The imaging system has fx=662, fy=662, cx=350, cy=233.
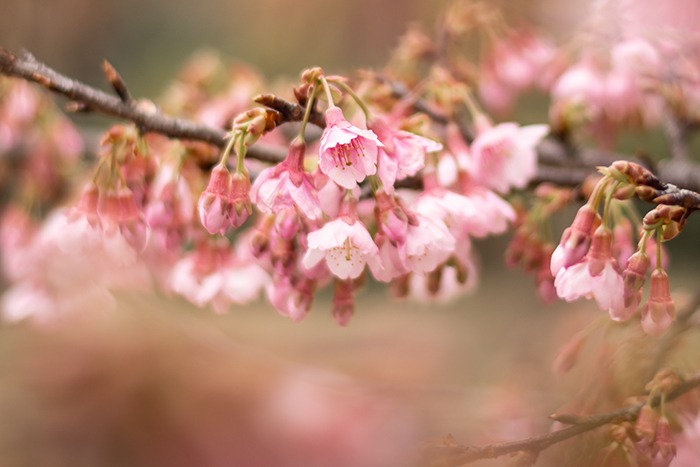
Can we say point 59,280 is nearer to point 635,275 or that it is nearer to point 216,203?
point 216,203

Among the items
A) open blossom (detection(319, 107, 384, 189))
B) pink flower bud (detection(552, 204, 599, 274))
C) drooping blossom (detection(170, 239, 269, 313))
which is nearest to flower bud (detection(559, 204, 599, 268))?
pink flower bud (detection(552, 204, 599, 274))

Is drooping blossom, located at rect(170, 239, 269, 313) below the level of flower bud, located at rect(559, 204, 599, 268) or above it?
above

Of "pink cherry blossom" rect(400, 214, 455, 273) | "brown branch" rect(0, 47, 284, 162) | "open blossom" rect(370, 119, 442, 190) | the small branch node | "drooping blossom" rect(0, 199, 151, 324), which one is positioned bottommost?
"pink cherry blossom" rect(400, 214, 455, 273)

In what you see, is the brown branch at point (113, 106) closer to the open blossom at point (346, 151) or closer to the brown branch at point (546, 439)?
the open blossom at point (346, 151)

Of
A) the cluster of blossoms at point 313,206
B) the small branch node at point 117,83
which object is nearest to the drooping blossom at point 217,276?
the cluster of blossoms at point 313,206

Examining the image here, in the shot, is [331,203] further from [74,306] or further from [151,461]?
[151,461]

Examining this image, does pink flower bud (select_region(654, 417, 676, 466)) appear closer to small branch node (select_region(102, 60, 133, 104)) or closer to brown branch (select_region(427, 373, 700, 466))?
brown branch (select_region(427, 373, 700, 466))

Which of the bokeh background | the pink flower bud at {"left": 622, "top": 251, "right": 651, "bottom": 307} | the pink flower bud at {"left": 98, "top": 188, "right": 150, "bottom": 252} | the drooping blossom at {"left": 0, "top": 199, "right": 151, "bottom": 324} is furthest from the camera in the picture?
the bokeh background
